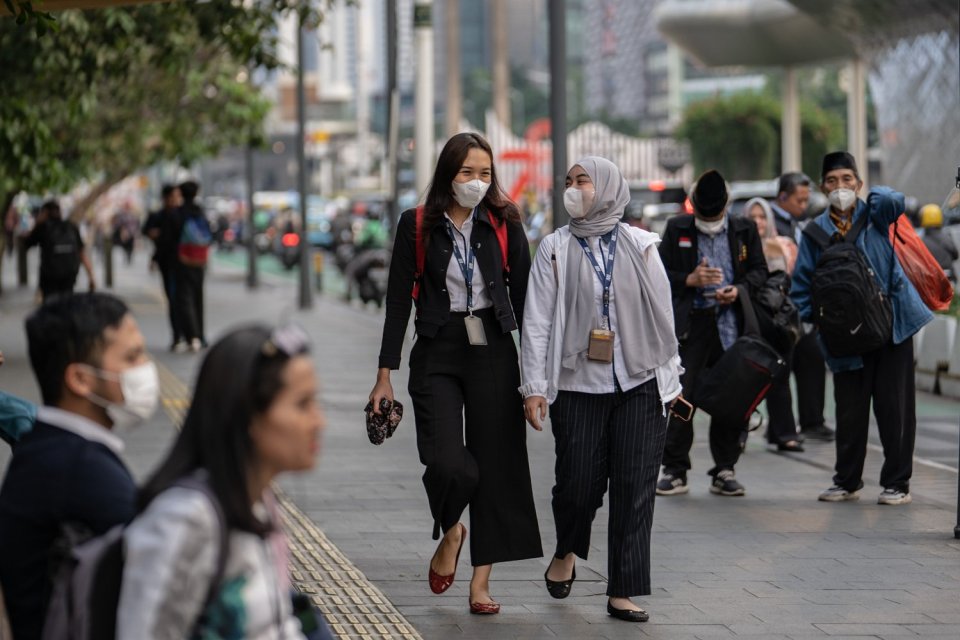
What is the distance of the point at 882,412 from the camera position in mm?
9320

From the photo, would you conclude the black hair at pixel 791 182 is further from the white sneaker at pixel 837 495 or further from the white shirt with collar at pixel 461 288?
the white shirt with collar at pixel 461 288

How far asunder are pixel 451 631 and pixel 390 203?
66.0 feet

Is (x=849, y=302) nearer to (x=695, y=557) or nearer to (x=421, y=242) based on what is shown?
(x=695, y=557)

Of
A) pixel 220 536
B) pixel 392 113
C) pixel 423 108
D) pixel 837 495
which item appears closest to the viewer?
pixel 220 536

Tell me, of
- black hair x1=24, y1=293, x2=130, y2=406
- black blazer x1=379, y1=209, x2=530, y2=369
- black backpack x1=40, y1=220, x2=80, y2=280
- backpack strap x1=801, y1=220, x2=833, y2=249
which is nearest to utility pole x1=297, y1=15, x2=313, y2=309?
black backpack x1=40, y1=220, x2=80, y2=280

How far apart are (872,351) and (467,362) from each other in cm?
325

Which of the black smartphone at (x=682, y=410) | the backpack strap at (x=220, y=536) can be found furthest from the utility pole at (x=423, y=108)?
the backpack strap at (x=220, y=536)

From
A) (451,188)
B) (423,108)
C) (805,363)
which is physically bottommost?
(805,363)

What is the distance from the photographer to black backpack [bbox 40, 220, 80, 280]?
66.3ft

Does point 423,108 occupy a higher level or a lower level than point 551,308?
higher

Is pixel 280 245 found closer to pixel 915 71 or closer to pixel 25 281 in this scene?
pixel 25 281

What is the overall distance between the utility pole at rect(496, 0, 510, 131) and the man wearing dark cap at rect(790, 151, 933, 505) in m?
71.8

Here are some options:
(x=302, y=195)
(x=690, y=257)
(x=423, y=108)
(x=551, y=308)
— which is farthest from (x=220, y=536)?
(x=302, y=195)

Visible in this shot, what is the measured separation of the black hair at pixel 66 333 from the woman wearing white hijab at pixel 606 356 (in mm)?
2894
